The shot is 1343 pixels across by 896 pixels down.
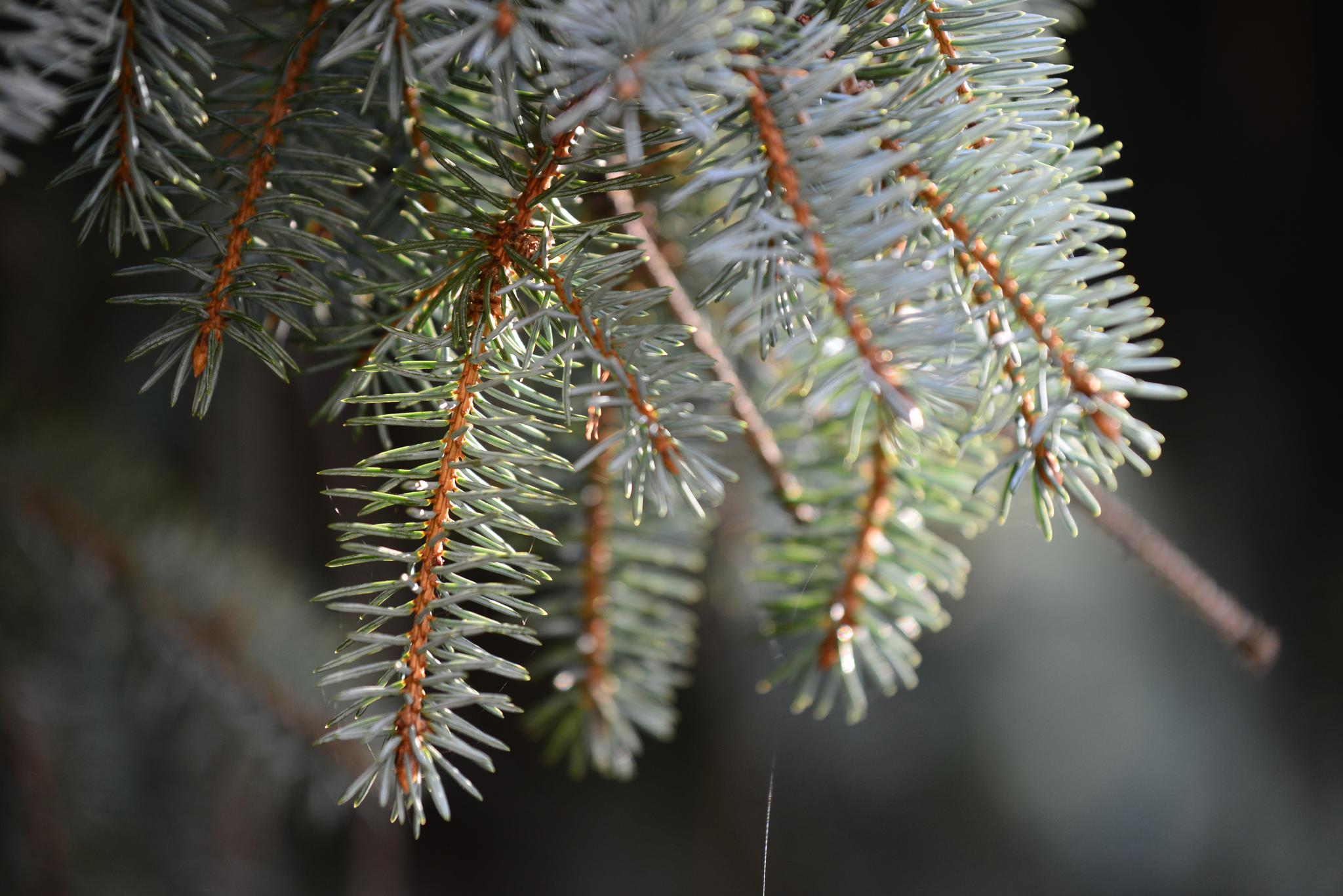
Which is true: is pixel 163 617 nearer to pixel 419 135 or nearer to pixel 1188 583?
pixel 419 135

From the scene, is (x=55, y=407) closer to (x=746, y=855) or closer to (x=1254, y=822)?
(x=746, y=855)

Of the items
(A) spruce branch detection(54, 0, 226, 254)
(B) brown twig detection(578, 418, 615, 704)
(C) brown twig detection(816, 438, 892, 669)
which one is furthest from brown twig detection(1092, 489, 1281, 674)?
(A) spruce branch detection(54, 0, 226, 254)

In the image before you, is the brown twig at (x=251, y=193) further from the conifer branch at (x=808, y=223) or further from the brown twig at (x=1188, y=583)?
the brown twig at (x=1188, y=583)

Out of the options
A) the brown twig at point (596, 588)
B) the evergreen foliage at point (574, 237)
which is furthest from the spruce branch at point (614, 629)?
the evergreen foliage at point (574, 237)

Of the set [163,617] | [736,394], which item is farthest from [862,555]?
[163,617]

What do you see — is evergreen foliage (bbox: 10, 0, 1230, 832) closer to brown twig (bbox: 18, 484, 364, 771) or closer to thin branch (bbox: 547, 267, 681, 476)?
thin branch (bbox: 547, 267, 681, 476)

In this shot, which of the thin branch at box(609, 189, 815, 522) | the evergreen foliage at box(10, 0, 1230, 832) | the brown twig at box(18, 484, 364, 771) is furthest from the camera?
the brown twig at box(18, 484, 364, 771)

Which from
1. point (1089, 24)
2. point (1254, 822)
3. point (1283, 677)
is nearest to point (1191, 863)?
point (1254, 822)
